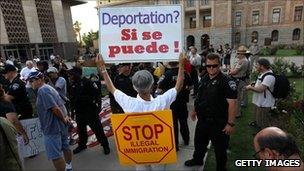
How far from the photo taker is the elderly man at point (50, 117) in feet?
13.2

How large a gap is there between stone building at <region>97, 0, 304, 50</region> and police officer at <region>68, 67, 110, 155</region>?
154 feet

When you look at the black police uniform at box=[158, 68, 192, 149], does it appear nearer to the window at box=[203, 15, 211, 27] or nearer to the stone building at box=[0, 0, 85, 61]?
the stone building at box=[0, 0, 85, 61]

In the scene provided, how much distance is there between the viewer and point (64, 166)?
4.34 meters

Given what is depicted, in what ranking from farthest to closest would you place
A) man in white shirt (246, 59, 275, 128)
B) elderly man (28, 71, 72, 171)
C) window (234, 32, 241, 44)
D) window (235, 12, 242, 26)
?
1. window (234, 32, 241, 44)
2. window (235, 12, 242, 26)
3. man in white shirt (246, 59, 275, 128)
4. elderly man (28, 71, 72, 171)

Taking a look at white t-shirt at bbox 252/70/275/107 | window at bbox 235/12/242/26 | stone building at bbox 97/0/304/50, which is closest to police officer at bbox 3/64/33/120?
white t-shirt at bbox 252/70/275/107

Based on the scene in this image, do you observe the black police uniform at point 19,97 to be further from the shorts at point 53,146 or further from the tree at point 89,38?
the tree at point 89,38

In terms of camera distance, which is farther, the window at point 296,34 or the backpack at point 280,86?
the window at point 296,34

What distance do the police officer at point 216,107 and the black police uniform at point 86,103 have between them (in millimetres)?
2249

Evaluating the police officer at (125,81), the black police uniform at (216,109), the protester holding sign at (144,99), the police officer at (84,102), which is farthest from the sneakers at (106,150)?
the protester holding sign at (144,99)

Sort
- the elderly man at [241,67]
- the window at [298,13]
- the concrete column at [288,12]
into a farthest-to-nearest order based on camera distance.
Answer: the concrete column at [288,12], the window at [298,13], the elderly man at [241,67]

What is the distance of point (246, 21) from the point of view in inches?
2131

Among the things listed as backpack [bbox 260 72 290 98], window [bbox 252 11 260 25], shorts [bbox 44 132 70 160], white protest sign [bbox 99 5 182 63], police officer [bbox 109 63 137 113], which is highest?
window [bbox 252 11 260 25]

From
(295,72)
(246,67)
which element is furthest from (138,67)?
(295,72)

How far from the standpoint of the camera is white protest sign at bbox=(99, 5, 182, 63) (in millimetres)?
3184
